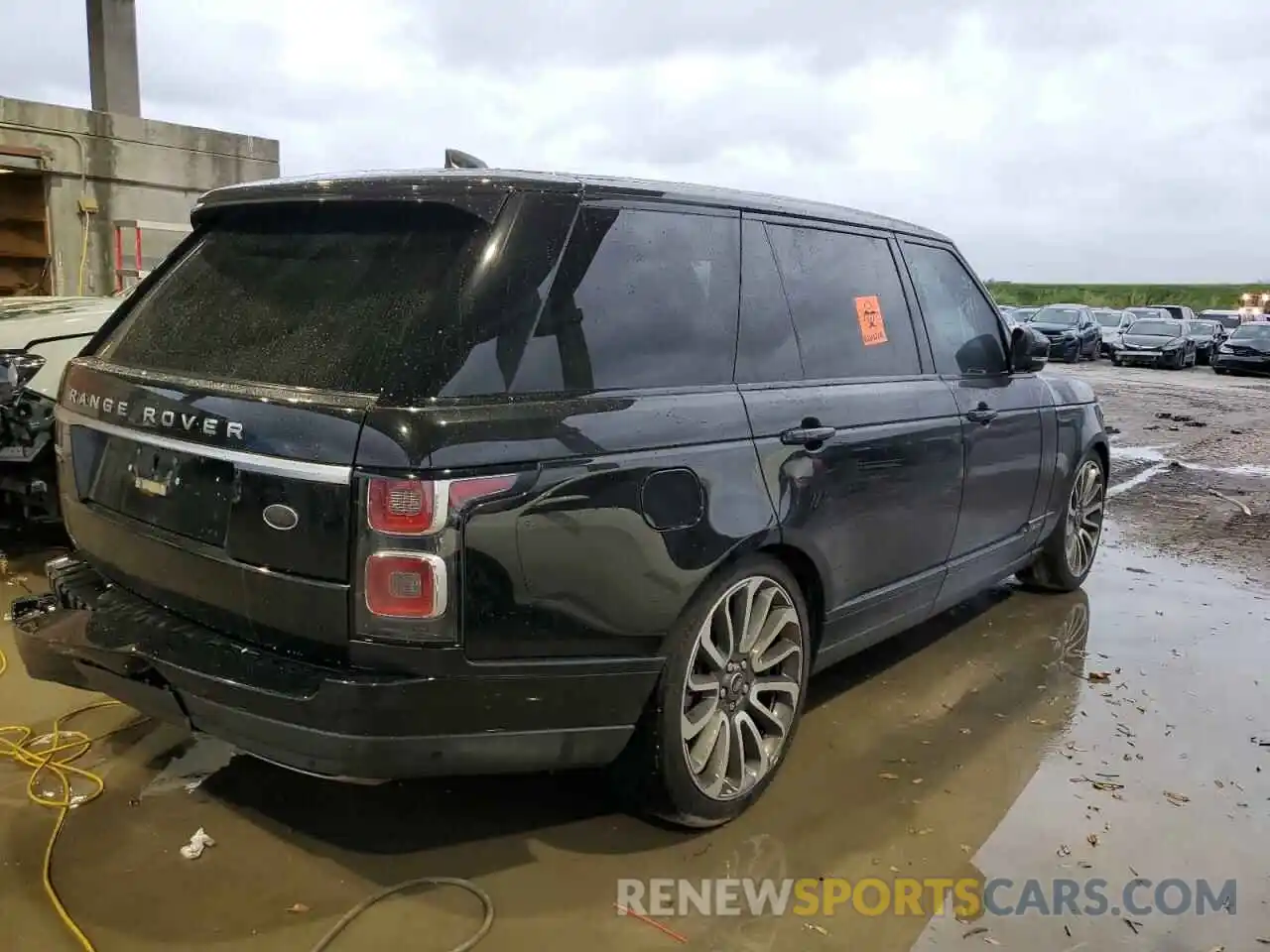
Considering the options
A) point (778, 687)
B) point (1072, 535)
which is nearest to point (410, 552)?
point (778, 687)

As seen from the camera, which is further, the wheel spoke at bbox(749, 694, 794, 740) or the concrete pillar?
the concrete pillar

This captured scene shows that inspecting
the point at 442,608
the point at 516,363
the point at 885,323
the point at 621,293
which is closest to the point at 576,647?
the point at 442,608

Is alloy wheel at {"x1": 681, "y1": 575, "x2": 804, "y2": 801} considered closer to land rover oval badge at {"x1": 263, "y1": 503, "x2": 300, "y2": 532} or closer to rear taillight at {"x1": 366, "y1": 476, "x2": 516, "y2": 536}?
rear taillight at {"x1": 366, "y1": 476, "x2": 516, "y2": 536}

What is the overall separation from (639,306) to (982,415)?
2.02m

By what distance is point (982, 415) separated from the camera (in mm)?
4301

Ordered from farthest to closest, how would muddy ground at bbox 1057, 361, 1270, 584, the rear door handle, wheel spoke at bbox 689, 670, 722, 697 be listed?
muddy ground at bbox 1057, 361, 1270, 584
the rear door handle
wheel spoke at bbox 689, 670, 722, 697

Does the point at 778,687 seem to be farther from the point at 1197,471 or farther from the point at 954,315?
the point at 1197,471

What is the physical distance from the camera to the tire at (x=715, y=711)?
2.87 m

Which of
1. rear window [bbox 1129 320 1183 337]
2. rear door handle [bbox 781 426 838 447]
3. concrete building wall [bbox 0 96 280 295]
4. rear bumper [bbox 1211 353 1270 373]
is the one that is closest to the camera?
rear door handle [bbox 781 426 838 447]

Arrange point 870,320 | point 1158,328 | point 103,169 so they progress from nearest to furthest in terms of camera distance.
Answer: point 870,320
point 103,169
point 1158,328

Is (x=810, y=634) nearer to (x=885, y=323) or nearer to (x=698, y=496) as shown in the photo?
(x=698, y=496)

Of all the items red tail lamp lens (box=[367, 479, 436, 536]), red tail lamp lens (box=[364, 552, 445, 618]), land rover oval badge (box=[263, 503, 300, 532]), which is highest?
red tail lamp lens (box=[367, 479, 436, 536])

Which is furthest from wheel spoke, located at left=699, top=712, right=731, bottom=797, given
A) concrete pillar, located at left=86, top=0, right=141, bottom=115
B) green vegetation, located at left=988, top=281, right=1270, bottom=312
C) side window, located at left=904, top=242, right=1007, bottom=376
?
green vegetation, located at left=988, top=281, right=1270, bottom=312

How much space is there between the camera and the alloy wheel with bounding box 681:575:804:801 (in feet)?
9.84
